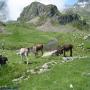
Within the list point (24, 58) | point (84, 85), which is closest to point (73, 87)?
point (84, 85)

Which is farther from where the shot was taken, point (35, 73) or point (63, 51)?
point (63, 51)

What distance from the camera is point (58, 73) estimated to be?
47.4 meters

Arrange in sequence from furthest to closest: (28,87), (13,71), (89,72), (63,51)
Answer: (63,51), (13,71), (89,72), (28,87)

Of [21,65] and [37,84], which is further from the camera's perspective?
[21,65]

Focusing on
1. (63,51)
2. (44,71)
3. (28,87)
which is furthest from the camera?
(63,51)

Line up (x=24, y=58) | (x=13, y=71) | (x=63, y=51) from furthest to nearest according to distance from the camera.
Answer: (x=63, y=51) → (x=24, y=58) → (x=13, y=71)

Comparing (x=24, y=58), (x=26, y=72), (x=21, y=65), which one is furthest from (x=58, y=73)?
(x=24, y=58)

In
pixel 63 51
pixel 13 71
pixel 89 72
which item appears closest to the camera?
pixel 89 72

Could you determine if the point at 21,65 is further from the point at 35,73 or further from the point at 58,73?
the point at 58,73

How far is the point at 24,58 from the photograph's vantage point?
6475 centimetres

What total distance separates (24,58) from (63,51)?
11765 mm

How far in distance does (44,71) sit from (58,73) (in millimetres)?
3999

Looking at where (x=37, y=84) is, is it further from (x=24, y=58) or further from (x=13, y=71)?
(x=24, y=58)

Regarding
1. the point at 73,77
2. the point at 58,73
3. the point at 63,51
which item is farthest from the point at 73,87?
the point at 63,51
